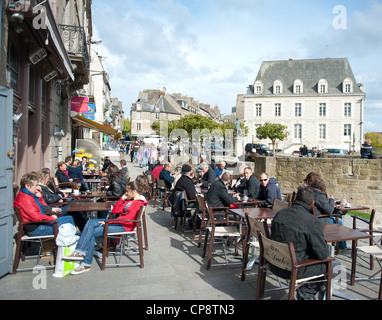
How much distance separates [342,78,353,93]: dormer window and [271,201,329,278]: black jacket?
5736cm

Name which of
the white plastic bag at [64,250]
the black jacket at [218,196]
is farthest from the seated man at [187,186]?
the white plastic bag at [64,250]

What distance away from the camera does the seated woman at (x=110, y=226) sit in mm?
4680

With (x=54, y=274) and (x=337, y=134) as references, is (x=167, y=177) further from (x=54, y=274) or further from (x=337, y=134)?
(x=337, y=134)

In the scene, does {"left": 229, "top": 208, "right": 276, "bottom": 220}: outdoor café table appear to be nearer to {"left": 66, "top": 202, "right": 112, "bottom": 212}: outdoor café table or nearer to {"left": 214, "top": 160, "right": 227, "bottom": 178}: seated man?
{"left": 66, "top": 202, "right": 112, "bottom": 212}: outdoor café table

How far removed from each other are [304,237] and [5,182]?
12.2 ft

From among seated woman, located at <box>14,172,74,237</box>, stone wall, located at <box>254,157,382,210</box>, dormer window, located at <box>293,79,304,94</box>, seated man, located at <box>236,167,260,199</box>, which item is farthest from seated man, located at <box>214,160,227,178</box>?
dormer window, located at <box>293,79,304,94</box>

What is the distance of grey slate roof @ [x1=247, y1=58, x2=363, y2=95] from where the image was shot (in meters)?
55.8

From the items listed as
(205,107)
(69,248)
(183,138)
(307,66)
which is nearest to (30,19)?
(69,248)

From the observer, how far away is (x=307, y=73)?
57188mm

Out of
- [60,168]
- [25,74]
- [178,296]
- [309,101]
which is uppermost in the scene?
[309,101]

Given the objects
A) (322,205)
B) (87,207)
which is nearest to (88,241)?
(87,207)

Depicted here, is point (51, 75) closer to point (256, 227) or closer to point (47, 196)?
point (47, 196)

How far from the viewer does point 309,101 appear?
182 ft
